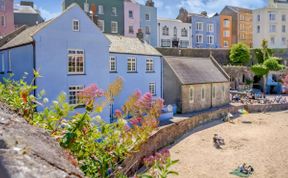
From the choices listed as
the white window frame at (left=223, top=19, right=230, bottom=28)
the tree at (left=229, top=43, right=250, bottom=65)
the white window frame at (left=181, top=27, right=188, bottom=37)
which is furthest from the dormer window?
the white window frame at (left=223, top=19, right=230, bottom=28)

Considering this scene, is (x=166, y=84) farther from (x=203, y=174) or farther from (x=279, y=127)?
(x=203, y=174)

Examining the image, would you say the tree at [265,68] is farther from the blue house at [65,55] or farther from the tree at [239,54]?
the blue house at [65,55]

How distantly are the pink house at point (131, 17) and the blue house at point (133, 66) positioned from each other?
24.9 m

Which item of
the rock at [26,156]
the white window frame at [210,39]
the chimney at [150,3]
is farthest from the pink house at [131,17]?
the rock at [26,156]

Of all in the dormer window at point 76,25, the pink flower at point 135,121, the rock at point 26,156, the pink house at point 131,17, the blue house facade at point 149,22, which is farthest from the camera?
the blue house facade at point 149,22

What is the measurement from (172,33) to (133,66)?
37.2 meters

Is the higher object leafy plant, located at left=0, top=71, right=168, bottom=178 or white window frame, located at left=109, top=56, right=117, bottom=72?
white window frame, located at left=109, top=56, right=117, bottom=72

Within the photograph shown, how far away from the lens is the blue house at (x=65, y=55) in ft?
71.5

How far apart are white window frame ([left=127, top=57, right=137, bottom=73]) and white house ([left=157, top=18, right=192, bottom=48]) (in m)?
34.4

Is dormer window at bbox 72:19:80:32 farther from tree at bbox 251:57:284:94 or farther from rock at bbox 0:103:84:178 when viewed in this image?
tree at bbox 251:57:284:94

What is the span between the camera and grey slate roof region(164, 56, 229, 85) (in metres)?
38.1

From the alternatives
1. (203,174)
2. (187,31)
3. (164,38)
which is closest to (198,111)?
(203,174)

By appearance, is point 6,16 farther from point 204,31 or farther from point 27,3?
Result: point 204,31

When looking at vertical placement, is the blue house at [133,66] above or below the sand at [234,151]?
above
